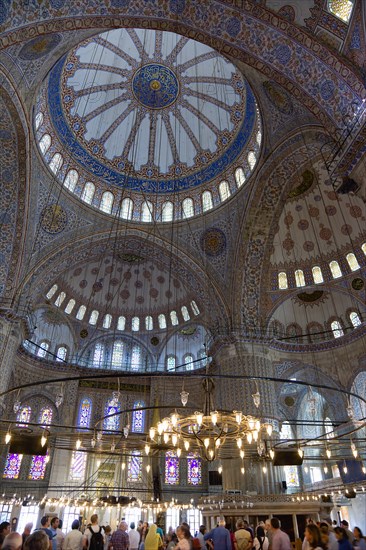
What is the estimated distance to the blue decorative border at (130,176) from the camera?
14352mm

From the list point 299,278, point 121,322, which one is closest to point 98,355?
point 121,322

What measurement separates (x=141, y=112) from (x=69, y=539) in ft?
50.8

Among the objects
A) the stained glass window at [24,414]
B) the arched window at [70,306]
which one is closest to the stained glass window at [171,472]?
the stained glass window at [24,414]

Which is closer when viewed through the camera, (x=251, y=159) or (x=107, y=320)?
(x=251, y=159)

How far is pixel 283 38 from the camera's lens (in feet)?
26.3

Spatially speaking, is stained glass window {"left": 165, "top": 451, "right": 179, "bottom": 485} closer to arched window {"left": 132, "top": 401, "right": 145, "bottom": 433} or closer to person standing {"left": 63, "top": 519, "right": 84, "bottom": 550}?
arched window {"left": 132, "top": 401, "right": 145, "bottom": 433}

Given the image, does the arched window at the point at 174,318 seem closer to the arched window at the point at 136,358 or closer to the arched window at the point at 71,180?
the arched window at the point at 136,358

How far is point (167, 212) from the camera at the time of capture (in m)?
16.8

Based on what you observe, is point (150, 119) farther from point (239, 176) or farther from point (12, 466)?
point (12, 466)

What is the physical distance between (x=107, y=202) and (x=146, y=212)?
1.71 meters

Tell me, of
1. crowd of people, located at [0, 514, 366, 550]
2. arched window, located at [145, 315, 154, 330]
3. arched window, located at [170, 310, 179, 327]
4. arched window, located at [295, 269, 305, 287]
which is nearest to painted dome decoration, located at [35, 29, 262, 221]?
arched window, located at [295, 269, 305, 287]

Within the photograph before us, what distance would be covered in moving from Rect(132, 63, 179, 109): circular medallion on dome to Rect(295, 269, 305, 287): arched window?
8974 mm

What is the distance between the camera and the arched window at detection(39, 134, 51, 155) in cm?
1408

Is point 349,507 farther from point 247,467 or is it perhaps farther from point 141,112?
point 141,112
